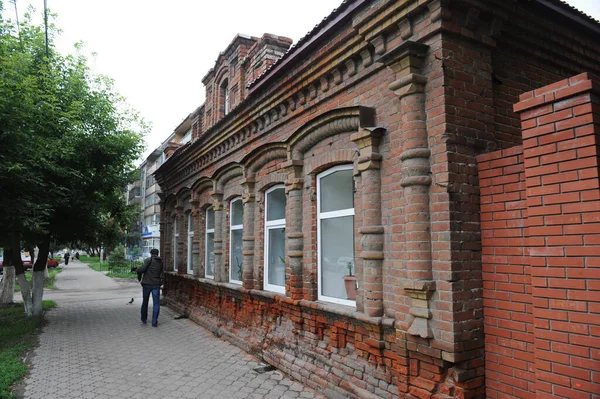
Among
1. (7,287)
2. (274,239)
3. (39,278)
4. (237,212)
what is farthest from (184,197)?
(7,287)

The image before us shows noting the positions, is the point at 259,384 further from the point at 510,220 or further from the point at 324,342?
the point at 510,220

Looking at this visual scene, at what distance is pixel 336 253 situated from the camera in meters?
5.56

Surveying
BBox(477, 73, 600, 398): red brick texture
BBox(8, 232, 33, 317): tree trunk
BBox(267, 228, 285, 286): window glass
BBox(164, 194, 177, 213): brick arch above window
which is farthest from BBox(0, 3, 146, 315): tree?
BBox(477, 73, 600, 398): red brick texture

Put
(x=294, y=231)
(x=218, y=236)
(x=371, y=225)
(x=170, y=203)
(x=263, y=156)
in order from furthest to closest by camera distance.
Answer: (x=170, y=203)
(x=218, y=236)
(x=263, y=156)
(x=294, y=231)
(x=371, y=225)

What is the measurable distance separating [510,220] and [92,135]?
→ 11436 millimetres

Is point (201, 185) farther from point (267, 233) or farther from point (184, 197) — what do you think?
point (267, 233)

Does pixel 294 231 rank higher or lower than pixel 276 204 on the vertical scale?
lower

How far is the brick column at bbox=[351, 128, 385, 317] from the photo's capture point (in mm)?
4398

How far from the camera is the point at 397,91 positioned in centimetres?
411

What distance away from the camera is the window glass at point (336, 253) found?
534 centimetres

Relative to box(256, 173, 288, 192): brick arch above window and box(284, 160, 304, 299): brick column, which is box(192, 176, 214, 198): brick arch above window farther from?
box(284, 160, 304, 299): brick column

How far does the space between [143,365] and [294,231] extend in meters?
3.51

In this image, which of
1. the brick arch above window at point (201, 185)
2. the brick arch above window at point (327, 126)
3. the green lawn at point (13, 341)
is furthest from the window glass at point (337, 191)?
the green lawn at point (13, 341)

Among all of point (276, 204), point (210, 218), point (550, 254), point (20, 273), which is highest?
point (276, 204)
